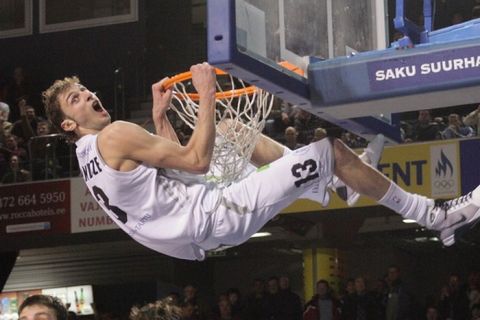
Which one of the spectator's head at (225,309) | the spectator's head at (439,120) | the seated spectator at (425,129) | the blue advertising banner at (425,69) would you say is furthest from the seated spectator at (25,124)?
the blue advertising banner at (425,69)

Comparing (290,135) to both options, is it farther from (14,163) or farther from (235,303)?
(14,163)

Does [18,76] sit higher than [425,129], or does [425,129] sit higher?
[18,76]

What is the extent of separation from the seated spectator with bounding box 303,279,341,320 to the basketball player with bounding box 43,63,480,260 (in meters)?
8.49

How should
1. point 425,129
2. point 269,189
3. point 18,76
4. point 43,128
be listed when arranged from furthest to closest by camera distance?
point 18,76 < point 43,128 < point 425,129 < point 269,189

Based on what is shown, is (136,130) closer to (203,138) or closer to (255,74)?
(203,138)

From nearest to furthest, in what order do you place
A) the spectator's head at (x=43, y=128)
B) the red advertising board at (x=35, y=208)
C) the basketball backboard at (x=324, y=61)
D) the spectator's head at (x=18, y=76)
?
the basketball backboard at (x=324, y=61) → the red advertising board at (x=35, y=208) → the spectator's head at (x=43, y=128) → the spectator's head at (x=18, y=76)

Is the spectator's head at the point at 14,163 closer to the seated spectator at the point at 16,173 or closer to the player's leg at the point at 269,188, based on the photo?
the seated spectator at the point at 16,173

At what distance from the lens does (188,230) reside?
6516mm

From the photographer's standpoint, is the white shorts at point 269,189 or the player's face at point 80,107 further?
the player's face at point 80,107

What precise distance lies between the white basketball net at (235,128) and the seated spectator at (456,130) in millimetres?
7838

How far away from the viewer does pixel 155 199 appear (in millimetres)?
6512

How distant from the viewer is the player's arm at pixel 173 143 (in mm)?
6203

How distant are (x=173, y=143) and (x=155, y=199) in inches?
14.2

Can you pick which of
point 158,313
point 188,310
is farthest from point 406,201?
point 188,310
